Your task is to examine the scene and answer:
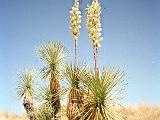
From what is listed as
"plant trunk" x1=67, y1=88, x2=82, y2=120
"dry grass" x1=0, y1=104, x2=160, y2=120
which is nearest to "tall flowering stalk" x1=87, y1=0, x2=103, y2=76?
"plant trunk" x1=67, y1=88, x2=82, y2=120

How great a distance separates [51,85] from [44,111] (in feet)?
3.88

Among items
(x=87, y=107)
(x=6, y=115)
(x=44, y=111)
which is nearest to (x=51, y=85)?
(x=44, y=111)

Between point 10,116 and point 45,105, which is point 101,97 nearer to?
point 45,105

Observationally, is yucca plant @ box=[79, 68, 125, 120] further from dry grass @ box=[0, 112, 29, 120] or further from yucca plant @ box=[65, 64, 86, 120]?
dry grass @ box=[0, 112, 29, 120]

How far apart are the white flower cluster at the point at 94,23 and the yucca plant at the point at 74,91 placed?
36.4 inches

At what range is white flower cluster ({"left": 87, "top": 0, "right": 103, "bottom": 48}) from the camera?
10406mm

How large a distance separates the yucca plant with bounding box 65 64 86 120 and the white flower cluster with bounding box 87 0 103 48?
0.92m

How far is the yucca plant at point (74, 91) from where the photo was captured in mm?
11023

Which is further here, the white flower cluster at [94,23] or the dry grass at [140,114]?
the dry grass at [140,114]

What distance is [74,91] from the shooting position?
1113 cm

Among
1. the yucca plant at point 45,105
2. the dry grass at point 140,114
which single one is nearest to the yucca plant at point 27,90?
the yucca plant at point 45,105

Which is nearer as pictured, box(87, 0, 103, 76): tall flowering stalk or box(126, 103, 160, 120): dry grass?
box(87, 0, 103, 76): tall flowering stalk

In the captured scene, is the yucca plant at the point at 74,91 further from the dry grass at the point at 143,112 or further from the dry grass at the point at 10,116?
the dry grass at the point at 10,116

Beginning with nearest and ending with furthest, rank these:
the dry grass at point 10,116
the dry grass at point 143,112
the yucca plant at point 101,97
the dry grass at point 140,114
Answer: the yucca plant at point 101,97
the dry grass at point 143,112
the dry grass at point 140,114
the dry grass at point 10,116
